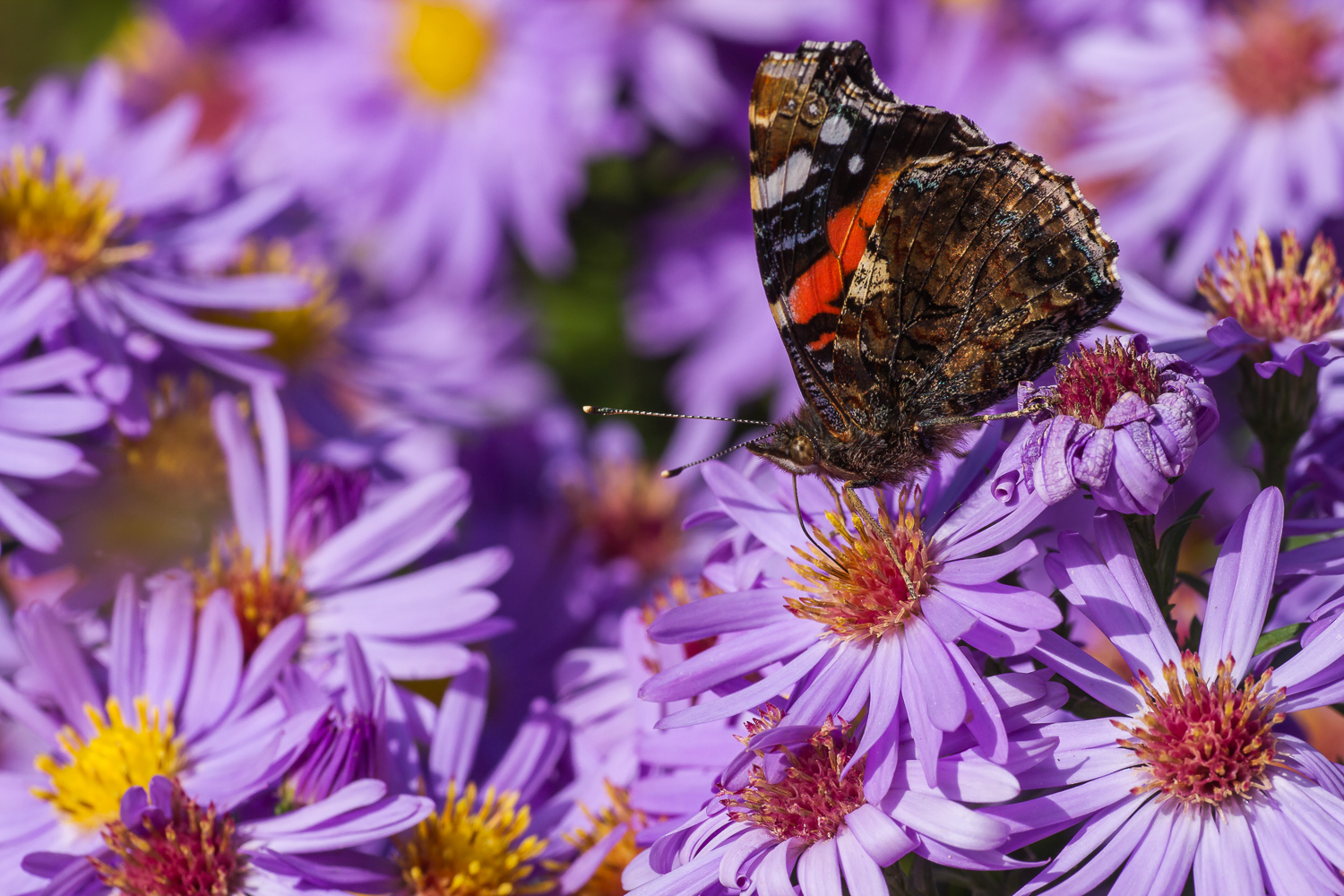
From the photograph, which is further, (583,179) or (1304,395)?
(583,179)

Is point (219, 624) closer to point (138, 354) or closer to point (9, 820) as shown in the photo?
point (9, 820)

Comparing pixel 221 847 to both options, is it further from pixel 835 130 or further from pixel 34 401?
pixel 835 130

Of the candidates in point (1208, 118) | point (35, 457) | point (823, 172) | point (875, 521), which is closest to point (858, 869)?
point (875, 521)

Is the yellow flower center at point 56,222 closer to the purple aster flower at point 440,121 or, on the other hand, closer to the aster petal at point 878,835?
the purple aster flower at point 440,121

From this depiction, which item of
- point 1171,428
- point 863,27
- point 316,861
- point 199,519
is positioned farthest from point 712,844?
point 863,27

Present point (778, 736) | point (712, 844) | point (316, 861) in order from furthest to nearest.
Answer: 1. point (316, 861)
2. point (712, 844)
3. point (778, 736)

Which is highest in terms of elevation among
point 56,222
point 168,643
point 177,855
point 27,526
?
point 56,222

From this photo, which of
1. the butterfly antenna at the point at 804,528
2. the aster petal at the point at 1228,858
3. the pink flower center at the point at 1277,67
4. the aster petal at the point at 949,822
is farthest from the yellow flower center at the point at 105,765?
the pink flower center at the point at 1277,67
